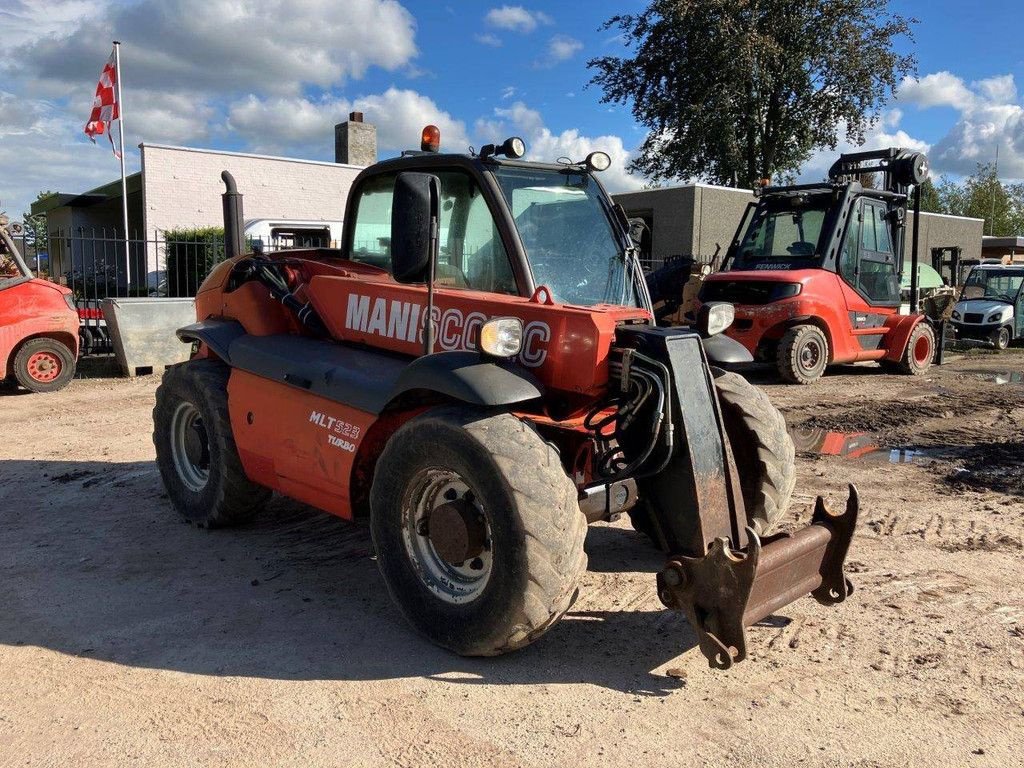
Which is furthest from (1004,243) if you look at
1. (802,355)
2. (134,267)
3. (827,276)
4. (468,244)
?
(468,244)

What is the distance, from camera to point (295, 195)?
21.6 metres

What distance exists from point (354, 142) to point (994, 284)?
51.1ft

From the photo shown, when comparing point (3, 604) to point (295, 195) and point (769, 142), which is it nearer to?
point (295, 195)

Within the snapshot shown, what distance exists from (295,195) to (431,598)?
19360 mm

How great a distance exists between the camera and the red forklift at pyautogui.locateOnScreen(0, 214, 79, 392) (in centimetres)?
1029

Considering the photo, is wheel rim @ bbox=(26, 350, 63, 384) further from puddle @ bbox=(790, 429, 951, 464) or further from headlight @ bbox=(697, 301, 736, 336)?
headlight @ bbox=(697, 301, 736, 336)

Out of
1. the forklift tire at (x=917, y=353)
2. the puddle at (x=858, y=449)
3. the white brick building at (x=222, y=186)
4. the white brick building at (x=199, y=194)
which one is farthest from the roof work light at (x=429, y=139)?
the white brick building at (x=222, y=186)

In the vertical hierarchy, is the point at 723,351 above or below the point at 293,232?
below

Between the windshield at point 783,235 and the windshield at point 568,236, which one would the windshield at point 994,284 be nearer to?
the windshield at point 783,235

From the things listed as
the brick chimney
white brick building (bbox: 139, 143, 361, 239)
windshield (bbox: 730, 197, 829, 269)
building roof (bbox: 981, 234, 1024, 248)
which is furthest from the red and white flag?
building roof (bbox: 981, 234, 1024, 248)

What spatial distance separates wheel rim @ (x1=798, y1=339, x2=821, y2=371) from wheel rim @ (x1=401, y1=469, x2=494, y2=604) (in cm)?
853

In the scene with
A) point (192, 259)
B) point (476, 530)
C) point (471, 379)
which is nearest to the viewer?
point (471, 379)

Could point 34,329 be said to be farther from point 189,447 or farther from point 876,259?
point 876,259

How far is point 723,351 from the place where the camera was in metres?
4.56
